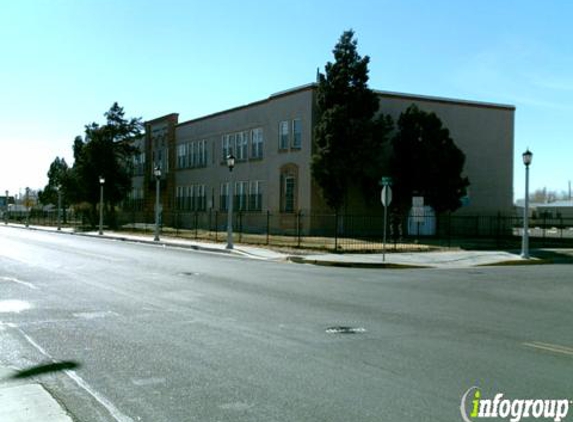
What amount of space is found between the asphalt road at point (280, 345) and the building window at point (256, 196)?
30487 millimetres

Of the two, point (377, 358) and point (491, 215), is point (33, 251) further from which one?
point (491, 215)

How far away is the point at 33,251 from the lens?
26906 mm

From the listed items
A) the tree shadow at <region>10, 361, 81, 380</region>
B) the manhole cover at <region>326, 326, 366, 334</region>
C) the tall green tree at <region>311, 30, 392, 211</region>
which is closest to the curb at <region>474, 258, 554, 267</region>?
the tall green tree at <region>311, 30, 392, 211</region>

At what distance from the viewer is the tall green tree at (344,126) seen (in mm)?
36562

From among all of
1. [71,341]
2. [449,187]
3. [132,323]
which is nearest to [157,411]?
[71,341]

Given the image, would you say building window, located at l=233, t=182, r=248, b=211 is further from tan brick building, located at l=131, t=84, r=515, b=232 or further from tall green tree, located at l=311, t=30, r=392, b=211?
tall green tree, located at l=311, t=30, r=392, b=211

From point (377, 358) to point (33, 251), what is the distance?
2247 cm

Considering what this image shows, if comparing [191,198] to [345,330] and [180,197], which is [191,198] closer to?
[180,197]

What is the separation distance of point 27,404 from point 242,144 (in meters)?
44.7

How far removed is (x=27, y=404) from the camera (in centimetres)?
590

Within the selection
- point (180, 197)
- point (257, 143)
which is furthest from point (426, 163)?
point (180, 197)

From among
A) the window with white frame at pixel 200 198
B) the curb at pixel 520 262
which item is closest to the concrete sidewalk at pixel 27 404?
the curb at pixel 520 262

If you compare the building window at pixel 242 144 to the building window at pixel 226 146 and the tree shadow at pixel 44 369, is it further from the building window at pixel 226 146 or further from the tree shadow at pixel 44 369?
the tree shadow at pixel 44 369

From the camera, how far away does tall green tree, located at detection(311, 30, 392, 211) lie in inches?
1439
